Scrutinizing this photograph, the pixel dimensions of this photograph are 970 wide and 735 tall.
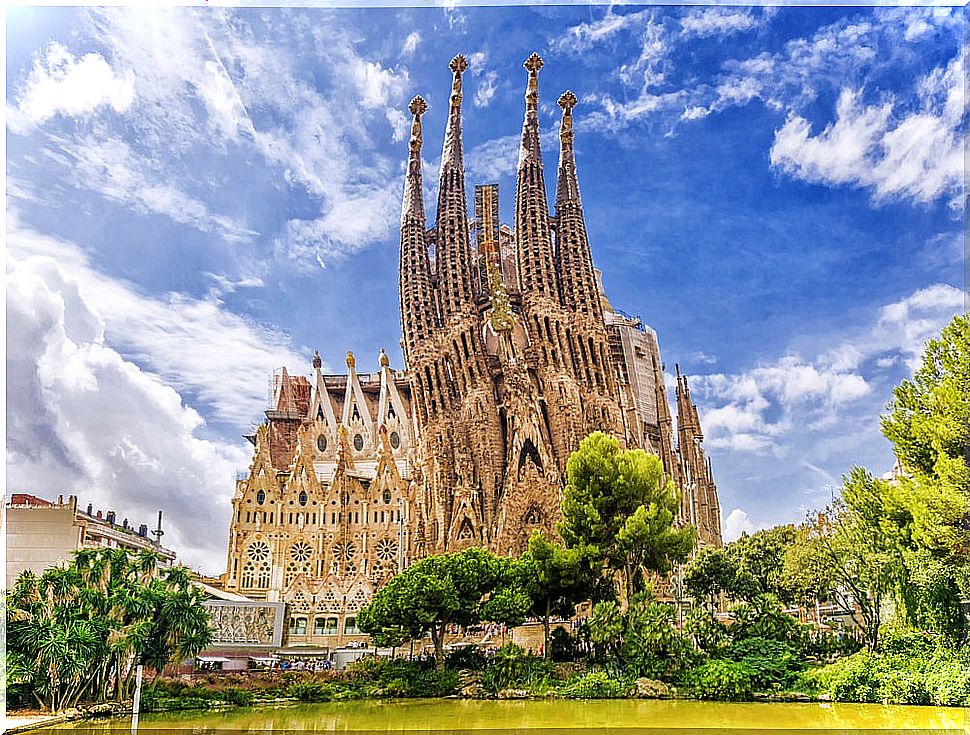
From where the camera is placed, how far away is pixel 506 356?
9961 mm

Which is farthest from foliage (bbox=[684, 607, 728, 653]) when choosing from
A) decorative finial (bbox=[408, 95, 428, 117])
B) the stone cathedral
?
decorative finial (bbox=[408, 95, 428, 117])

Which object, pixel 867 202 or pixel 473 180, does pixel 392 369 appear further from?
pixel 867 202

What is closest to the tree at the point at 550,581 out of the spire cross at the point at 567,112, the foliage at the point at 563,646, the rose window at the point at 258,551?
the foliage at the point at 563,646

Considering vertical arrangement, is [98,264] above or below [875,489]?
above

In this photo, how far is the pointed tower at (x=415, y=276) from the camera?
31.7 ft

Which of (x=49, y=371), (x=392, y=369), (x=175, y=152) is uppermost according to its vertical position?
(x=175, y=152)

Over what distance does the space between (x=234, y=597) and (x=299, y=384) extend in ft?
6.98

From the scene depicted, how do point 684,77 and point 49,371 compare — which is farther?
point 684,77

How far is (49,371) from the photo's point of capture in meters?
7.48

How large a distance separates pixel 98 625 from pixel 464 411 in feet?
14.0

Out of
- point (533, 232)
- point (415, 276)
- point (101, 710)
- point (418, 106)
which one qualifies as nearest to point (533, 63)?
point (418, 106)

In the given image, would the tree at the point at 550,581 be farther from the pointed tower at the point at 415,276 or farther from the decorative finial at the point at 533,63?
the decorative finial at the point at 533,63

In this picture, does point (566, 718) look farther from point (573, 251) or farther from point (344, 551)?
point (573, 251)

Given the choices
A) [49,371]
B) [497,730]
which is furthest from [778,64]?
[49,371]
